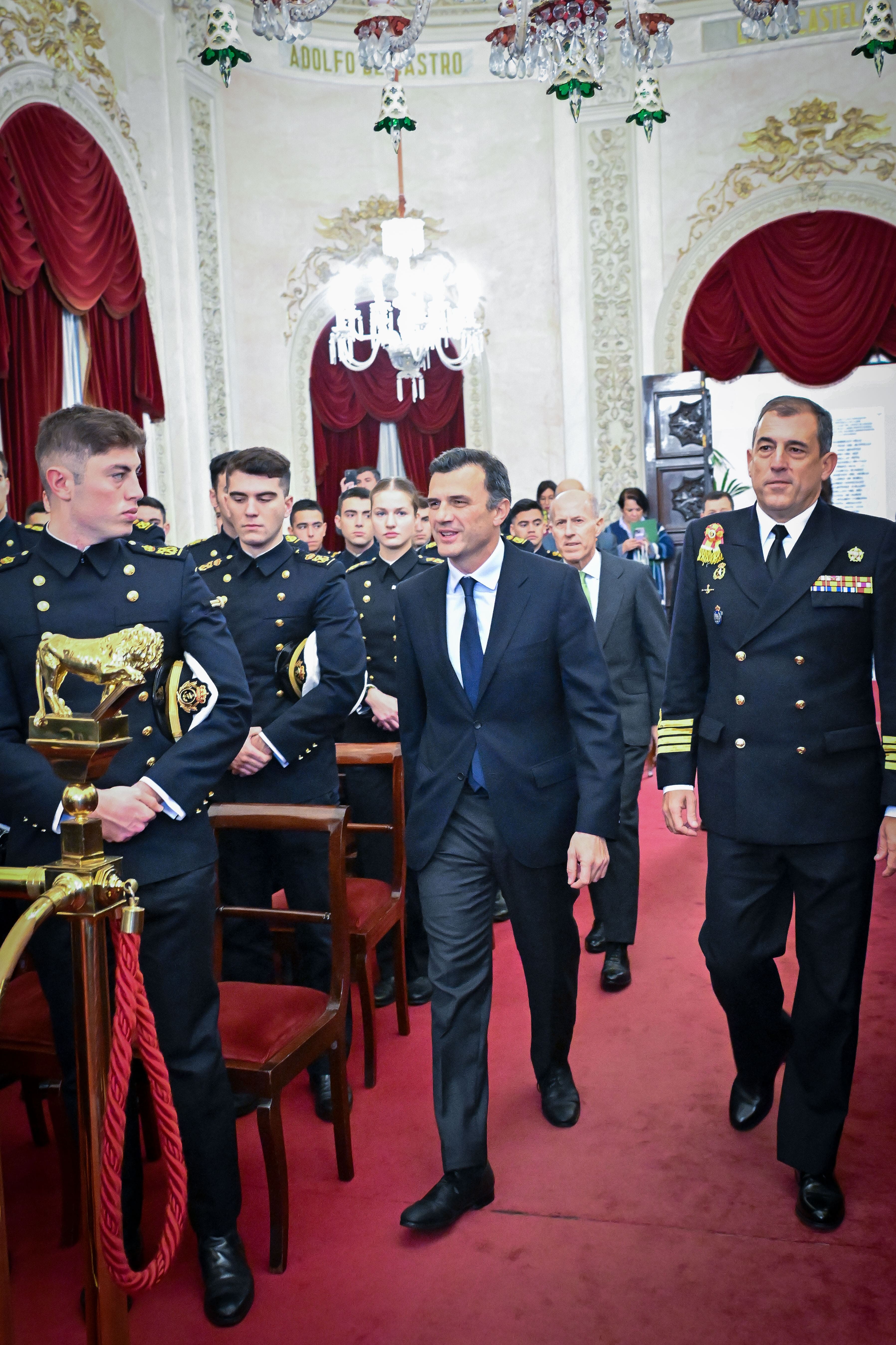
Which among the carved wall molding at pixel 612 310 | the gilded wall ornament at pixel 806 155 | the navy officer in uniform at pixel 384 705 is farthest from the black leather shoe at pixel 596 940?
the gilded wall ornament at pixel 806 155

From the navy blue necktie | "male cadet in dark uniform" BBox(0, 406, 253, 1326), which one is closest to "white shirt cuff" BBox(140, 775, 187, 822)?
"male cadet in dark uniform" BBox(0, 406, 253, 1326)

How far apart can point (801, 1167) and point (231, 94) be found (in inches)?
382

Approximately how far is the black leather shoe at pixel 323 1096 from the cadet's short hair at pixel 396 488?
6.93 feet

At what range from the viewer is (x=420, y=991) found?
3713mm

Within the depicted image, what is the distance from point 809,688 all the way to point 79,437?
1550 mm

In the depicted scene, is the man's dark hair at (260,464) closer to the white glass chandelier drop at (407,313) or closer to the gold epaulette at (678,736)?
the gold epaulette at (678,736)

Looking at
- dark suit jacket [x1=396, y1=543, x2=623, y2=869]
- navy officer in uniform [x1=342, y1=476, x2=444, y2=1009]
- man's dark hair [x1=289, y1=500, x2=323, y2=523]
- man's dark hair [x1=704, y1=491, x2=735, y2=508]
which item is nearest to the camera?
dark suit jacket [x1=396, y1=543, x2=623, y2=869]

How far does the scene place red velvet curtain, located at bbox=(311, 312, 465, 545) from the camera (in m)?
10.5

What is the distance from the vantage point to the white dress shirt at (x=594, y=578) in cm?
396

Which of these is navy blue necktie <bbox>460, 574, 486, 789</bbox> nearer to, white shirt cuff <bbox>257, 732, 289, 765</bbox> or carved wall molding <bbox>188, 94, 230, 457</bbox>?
white shirt cuff <bbox>257, 732, 289, 765</bbox>

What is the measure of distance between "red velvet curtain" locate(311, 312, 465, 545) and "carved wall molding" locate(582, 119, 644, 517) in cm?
133

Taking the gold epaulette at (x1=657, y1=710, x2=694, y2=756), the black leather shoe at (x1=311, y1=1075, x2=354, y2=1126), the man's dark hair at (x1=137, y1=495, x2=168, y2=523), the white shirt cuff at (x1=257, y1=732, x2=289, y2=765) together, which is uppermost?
the man's dark hair at (x1=137, y1=495, x2=168, y2=523)

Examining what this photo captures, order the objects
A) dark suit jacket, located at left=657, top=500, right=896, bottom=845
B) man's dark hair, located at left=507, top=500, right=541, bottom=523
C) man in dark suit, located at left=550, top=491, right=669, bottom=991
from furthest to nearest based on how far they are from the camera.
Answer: man's dark hair, located at left=507, top=500, right=541, bottom=523
man in dark suit, located at left=550, top=491, right=669, bottom=991
dark suit jacket, located at left=657, top=500, right=896, bottom=845

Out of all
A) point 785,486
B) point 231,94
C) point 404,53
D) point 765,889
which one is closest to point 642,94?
point 404,53
